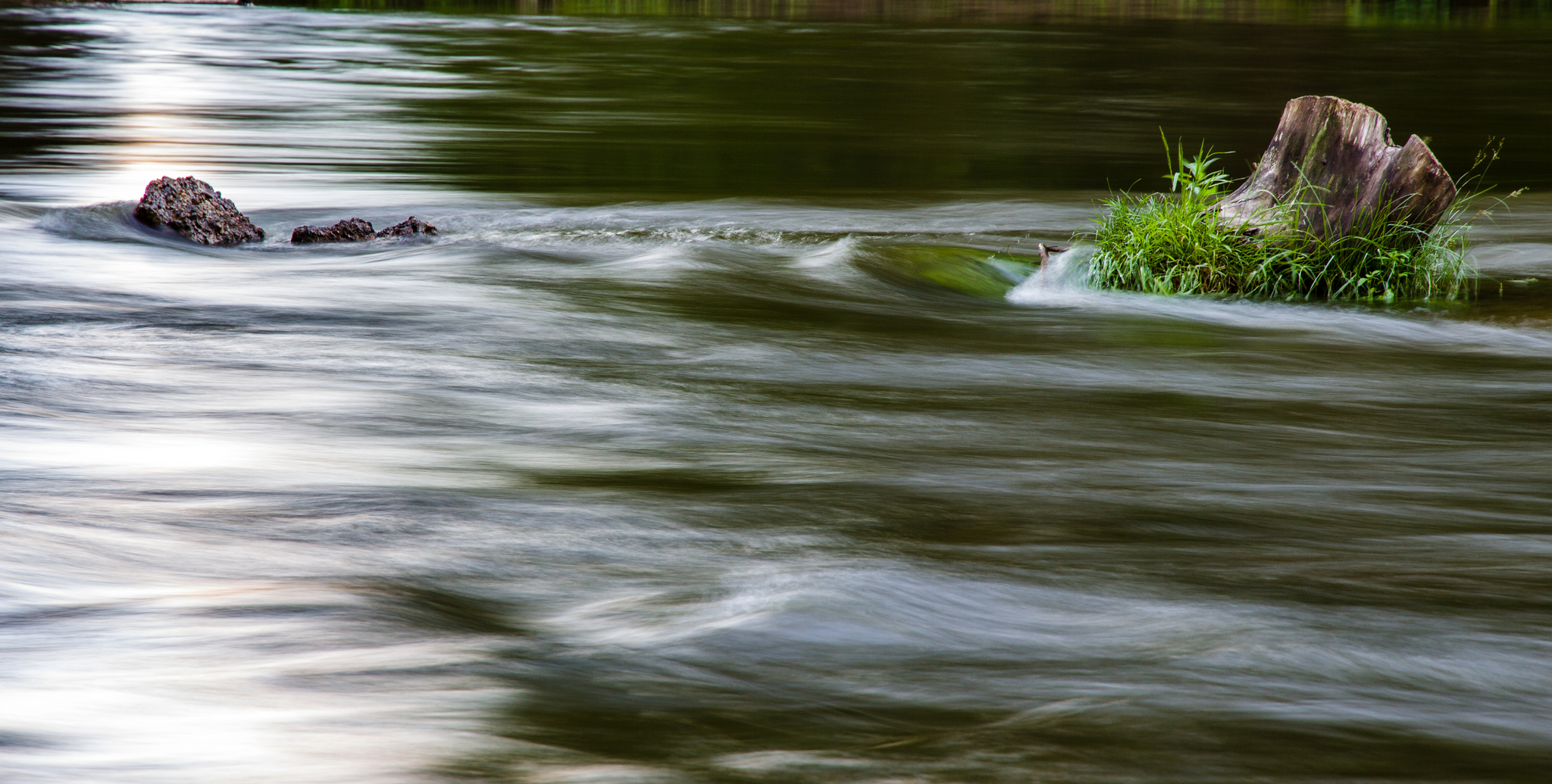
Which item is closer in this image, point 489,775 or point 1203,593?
point 489,775

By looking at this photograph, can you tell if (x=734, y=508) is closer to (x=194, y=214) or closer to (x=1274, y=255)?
(x=1274, y=255)

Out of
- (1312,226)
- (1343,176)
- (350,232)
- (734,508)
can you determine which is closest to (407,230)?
(350,232)

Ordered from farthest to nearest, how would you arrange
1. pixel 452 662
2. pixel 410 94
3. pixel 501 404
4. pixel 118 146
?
pixel 410 94
pixel 118 146
pixel 501 404
pixel 452 662

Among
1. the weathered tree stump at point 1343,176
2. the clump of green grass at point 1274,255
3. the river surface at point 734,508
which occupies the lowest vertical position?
the river surface at point 734,508

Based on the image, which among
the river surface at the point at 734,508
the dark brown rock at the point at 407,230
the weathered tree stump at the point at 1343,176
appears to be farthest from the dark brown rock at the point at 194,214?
the weathered tree stump at the point at 1343,176

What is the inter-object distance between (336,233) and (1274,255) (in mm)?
5339

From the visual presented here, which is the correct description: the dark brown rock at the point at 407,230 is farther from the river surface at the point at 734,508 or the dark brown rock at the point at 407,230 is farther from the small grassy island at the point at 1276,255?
the small grassy island at the point at 1276,255

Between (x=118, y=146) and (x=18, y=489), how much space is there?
10998 millimetres

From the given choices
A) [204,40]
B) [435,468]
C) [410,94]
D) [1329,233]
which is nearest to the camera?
[435,468]

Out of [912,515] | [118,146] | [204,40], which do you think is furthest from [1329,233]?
[204,40]

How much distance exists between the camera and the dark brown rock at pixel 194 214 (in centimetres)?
831

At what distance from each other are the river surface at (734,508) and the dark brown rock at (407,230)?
0.40 ft

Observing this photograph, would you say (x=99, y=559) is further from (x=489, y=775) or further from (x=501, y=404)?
(x=501, y=404)

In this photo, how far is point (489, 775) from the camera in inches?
85.3
